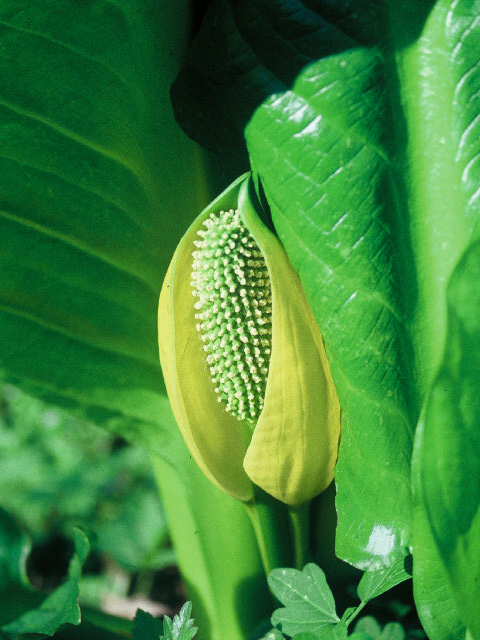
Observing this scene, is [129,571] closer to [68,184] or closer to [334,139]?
[68,184]

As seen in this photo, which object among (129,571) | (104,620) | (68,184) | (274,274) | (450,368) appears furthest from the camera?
(129,571)

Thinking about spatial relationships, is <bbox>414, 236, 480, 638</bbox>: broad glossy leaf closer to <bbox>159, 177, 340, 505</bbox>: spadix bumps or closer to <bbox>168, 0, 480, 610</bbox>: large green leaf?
<bbox>168, 0, 480, 610</bbox>: large green leaf

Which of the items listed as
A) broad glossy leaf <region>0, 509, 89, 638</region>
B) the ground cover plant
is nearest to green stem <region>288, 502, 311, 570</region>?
the ground cover plant

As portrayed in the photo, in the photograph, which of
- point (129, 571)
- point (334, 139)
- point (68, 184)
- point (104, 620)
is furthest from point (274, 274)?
point (129, 571)

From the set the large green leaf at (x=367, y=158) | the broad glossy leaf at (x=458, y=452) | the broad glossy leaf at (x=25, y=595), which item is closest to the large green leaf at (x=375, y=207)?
the large green leaf at (x=367, y=158)

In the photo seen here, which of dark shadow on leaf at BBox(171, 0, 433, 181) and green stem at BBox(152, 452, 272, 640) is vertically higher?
dark shadow on leaf at BBox(171, 0, 433, 181)

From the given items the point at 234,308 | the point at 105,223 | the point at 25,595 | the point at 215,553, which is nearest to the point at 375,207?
the point at 234,308

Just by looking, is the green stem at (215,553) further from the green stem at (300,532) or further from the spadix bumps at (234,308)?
the spadix bumps at (234,308)
